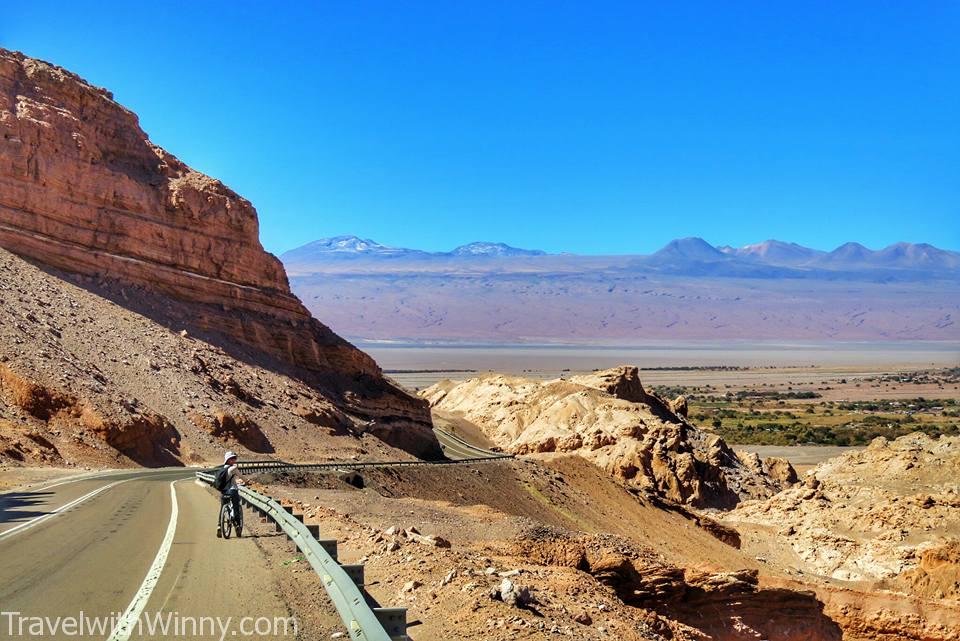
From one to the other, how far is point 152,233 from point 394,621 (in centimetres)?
4811

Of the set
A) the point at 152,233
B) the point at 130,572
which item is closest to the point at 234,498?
the point at 130,572

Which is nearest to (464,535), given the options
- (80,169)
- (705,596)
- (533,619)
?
(705,596)

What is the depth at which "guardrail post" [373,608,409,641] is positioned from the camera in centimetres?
670

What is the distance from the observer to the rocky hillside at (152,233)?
47125mm

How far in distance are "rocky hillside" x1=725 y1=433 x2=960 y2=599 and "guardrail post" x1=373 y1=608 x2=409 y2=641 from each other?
2399 cm

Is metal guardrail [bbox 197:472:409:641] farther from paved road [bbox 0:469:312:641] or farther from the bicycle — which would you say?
the bicycle

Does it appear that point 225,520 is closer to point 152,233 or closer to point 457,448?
point 152,233

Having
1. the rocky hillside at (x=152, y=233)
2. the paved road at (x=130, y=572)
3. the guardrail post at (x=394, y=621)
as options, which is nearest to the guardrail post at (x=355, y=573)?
the paved road at (x=130, y=572)

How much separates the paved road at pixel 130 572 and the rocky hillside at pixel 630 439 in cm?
3169

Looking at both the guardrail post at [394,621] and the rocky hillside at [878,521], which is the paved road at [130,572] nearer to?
the guardrail post at [394,621]

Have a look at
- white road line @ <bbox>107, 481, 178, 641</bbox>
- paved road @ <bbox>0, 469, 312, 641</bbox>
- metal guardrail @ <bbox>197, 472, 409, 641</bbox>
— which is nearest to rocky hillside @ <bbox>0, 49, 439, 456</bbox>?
paved road @ <bbox>0, 469, 312, 641</bbox>

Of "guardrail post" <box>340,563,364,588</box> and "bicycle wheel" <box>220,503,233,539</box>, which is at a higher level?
"guardrail post" <box>340,563,364,588</box>

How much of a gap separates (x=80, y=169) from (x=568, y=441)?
31.8 metres

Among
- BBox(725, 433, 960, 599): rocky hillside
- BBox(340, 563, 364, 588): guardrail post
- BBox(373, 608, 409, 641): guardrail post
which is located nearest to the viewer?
BBox(373, 608, 409, 641): guardrail post
